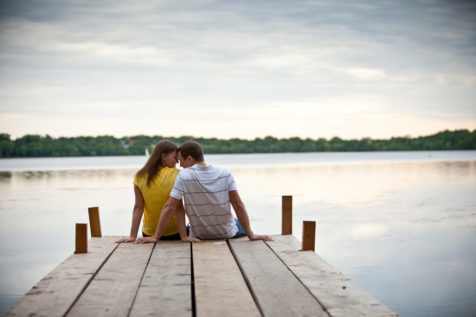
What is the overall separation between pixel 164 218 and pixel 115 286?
142cm

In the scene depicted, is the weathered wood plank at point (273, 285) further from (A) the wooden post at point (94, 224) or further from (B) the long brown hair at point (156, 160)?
(A) the wooden post at point (94, 224)

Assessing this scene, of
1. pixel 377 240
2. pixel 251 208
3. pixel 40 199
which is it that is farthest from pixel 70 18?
pixel 377 240

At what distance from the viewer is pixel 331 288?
3.65m

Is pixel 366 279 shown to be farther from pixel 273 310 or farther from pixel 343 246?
pixel 273 310

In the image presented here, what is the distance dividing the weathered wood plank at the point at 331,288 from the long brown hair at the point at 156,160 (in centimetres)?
160

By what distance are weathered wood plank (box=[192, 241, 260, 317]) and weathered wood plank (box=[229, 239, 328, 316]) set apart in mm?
84

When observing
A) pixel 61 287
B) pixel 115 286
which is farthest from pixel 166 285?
pixel 61 287

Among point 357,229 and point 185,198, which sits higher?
point 185,198

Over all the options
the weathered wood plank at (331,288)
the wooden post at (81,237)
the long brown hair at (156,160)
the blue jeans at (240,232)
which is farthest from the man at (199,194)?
the weathered wood plank at (331,288)

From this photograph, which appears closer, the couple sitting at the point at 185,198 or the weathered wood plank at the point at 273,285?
the weathered wood plank at the point at 273,285

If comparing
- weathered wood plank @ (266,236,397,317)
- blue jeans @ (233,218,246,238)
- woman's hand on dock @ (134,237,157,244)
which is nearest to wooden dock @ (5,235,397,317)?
weathered wood plank @ (266,236,397,317)

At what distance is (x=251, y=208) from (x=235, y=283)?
9.12 metres

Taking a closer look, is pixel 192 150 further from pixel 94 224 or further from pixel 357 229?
pixel 357 229

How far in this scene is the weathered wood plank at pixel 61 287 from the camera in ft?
10.6
